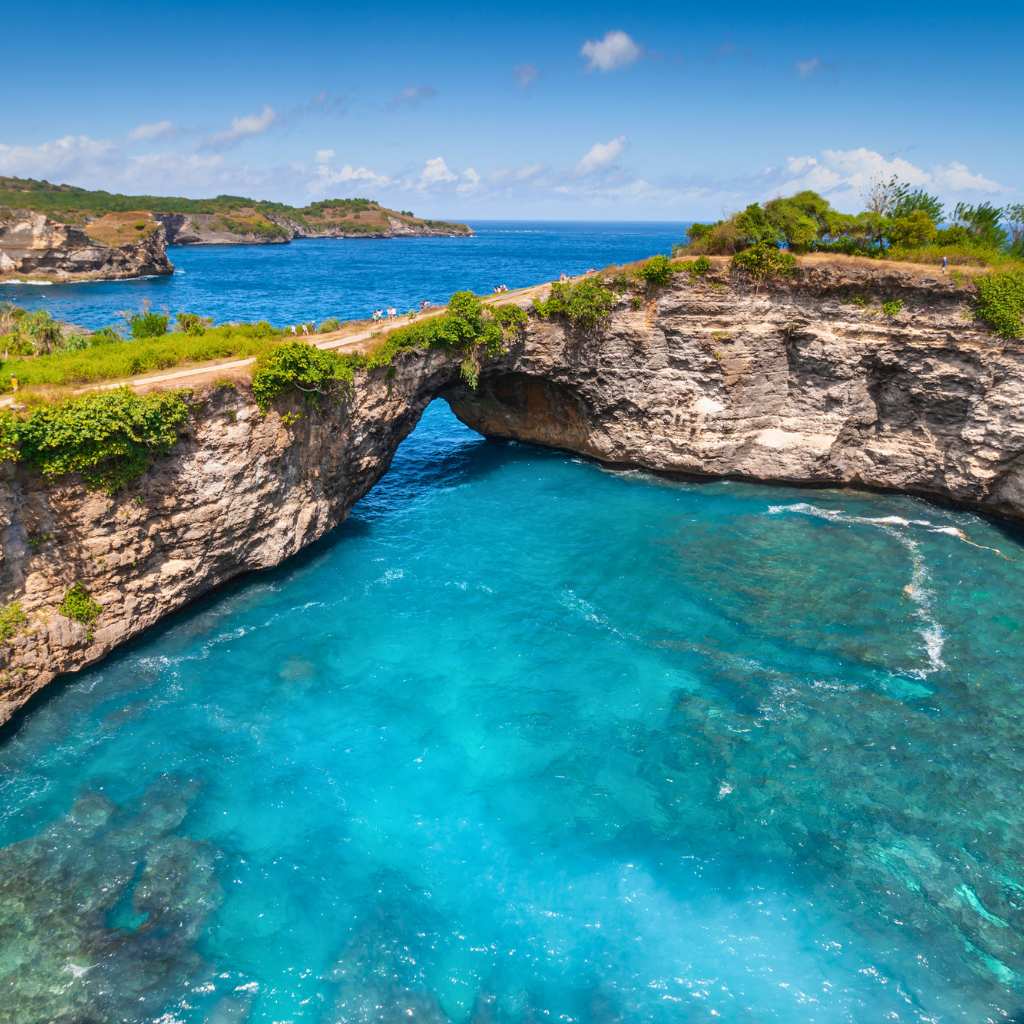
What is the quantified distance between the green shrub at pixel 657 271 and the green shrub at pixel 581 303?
7.40 ft

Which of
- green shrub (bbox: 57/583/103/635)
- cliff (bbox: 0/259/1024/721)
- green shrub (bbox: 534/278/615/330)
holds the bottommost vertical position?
green shrub (bbox: 57/583/103/635)

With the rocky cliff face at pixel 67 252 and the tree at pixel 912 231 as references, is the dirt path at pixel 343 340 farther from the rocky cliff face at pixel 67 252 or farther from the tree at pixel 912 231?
the rocky cliff face at pixel 67 252

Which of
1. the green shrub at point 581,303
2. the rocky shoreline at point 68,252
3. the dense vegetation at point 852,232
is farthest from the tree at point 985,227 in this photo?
the rocky shoreline at point 68,252

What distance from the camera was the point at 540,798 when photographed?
22.4 meters

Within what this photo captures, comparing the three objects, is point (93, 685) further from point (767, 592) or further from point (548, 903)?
point (767, 592)

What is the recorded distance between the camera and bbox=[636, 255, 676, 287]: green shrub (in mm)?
41594

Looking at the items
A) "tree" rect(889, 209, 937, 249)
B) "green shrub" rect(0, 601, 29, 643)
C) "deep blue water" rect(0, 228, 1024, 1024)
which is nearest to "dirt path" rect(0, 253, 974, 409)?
"tree" rect(889, 209, 937, 249)

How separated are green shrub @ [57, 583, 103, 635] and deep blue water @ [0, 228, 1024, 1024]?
7.81 feet

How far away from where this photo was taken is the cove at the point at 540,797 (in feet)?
57.3

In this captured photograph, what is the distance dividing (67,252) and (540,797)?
160608mm

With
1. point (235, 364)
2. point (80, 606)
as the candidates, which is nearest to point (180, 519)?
point (80, 606)

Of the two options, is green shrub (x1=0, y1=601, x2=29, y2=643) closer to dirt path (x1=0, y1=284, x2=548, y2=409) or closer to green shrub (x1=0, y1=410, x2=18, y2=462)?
green shrub (x1=0, y1=410, x2=18, y2=462)

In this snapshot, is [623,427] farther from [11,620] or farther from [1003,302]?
[11,620]

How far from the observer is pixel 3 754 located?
2353 centimetres
